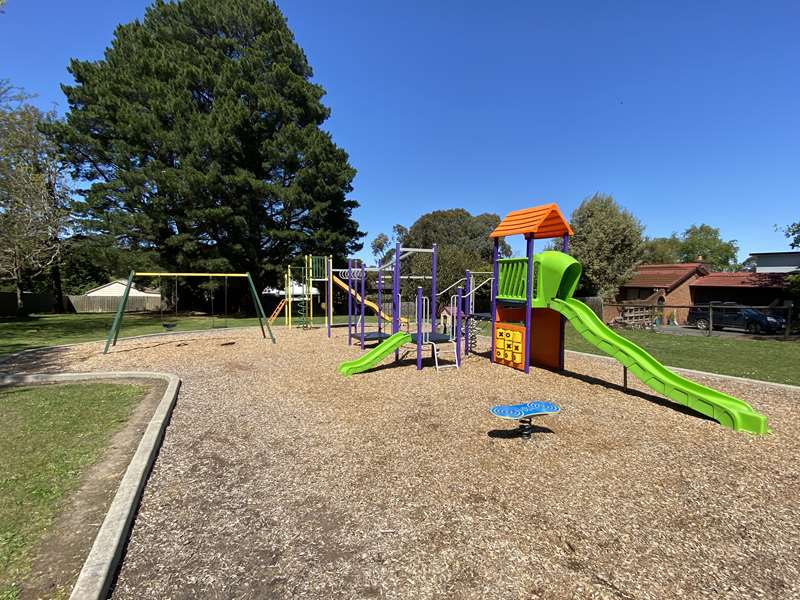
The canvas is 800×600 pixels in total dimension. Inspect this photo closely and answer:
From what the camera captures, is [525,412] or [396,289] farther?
[396,289]

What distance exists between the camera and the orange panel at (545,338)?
940 centimetres

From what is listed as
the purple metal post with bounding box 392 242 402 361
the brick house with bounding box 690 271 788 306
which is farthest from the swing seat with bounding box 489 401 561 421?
the brick house with bounding box 690 271 788 306

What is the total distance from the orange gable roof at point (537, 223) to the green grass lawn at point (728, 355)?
4.69 m

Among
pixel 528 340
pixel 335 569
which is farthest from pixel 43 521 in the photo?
pixel 528 340

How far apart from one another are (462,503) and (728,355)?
484 inches

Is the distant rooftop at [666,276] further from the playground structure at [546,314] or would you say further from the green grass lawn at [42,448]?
the green grass lawn at [42,448]

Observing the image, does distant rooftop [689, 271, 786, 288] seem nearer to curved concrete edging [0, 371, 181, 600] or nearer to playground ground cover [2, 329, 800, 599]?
playground ground cover [2, 329, 800, 599]

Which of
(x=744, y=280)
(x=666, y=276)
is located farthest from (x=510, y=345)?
(x=666, y=276)

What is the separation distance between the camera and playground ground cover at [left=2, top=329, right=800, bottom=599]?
2705 mm

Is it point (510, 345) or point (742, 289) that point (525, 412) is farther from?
point (742, 289)

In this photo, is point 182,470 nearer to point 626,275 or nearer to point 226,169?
point 226,169

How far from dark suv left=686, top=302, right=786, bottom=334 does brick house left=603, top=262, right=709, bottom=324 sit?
295 inches

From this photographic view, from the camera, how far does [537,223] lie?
8.86 m

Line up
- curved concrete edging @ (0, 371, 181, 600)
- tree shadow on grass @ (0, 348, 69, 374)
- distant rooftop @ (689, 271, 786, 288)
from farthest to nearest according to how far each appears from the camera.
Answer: distant rooftop @ (689, 271, 786, 288)
tree shadow on grass @ (0, 348, 69, 374)
curved concrete edging @ (0, 371, 181, 600)
